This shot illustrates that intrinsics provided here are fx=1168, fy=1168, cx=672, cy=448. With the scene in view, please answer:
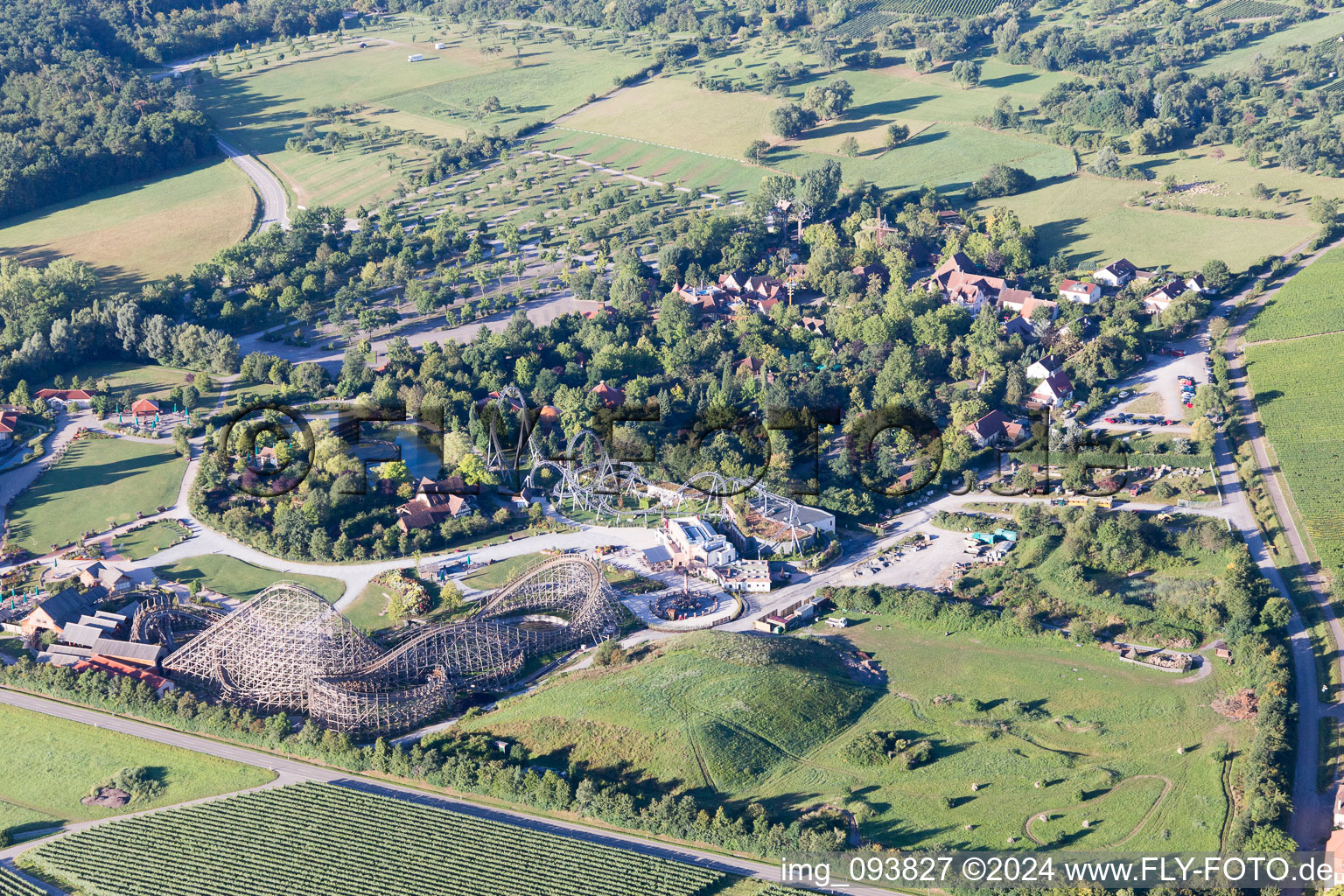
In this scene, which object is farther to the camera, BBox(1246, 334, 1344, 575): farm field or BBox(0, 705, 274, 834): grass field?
BBox(1246, 334, 1344, 575): farm field

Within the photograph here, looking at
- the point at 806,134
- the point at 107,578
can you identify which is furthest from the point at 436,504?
the point at 806,134

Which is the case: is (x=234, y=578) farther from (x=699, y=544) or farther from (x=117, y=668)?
(x=699, y=544)

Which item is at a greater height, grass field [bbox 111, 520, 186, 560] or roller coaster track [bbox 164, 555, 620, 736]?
grass field [bbox 111, 520, 186, 560]

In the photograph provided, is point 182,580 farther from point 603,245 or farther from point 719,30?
point 719,30

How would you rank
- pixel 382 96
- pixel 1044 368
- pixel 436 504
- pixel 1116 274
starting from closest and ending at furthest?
1. pixel 436 504
2. pixel 1044 368
3. pixel 1116 274
4. pixel 382 96

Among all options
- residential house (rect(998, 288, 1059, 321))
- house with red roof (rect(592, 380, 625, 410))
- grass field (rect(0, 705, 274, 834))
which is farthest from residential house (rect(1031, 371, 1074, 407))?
grass field (rect(0, 705, 274, 834))

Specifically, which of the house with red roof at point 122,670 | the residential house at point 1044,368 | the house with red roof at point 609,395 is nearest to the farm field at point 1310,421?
the residential house at point 1044,368

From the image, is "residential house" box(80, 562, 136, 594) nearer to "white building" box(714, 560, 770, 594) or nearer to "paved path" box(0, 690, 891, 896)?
"paved path" box(0, 690, 891, 896)
